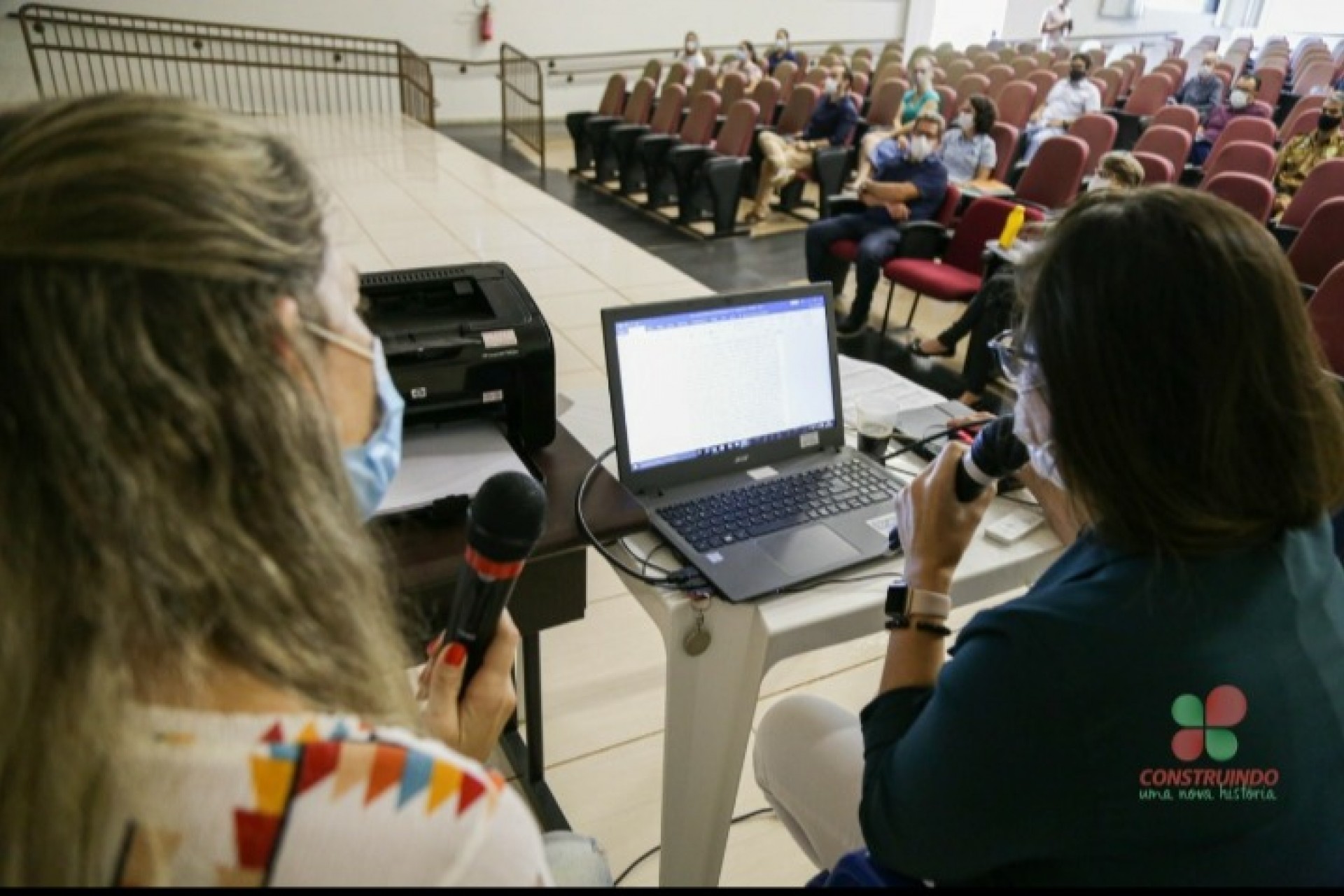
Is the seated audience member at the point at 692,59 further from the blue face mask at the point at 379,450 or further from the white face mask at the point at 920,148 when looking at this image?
the blue face mask at the point at 379,450

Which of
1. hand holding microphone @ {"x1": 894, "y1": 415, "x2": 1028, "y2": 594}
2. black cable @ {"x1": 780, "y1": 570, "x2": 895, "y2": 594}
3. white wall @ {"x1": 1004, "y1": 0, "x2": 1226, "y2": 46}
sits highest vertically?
white wall @ {"x1": 1004, "y1": 0, "x2": 1226, "y2": 46}

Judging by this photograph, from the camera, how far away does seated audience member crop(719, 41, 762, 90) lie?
25.9ft

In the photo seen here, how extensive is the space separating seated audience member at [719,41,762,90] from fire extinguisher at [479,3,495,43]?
2.69m

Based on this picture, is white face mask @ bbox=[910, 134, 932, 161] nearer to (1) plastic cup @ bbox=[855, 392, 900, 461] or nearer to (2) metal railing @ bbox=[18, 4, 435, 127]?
(1) plastic cup @ bbox=[855, 392, 900, 461]

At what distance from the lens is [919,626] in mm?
1021

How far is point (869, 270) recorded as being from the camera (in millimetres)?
4109

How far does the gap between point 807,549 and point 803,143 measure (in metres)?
5.69

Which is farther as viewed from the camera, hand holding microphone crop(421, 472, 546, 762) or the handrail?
the handrail

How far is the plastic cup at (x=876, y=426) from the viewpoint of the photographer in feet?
4.95

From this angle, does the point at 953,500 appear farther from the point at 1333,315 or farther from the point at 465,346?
the point at 1333,315

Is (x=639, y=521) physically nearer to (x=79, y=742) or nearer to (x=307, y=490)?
(x=307, y=490)

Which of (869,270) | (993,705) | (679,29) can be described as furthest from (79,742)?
(679,29)

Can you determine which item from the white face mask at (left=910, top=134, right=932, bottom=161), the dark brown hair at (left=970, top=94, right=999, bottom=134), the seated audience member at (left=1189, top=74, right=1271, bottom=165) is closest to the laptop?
the white face mask at (left=910, top=134, right=932, bottom=161)

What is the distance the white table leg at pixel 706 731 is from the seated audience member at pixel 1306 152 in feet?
16.4
